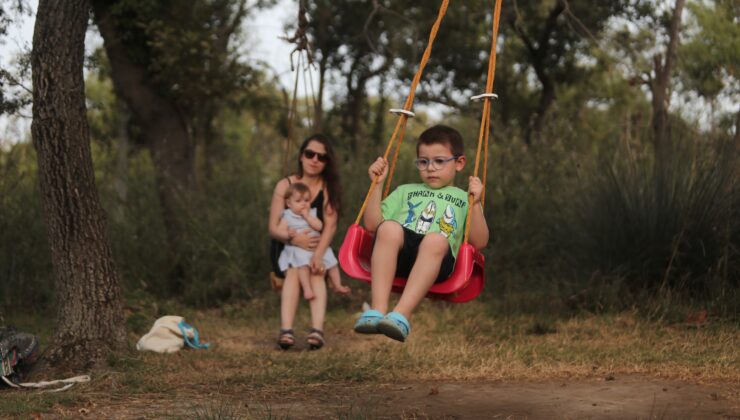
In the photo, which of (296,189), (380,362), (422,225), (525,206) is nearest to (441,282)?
(422,225)

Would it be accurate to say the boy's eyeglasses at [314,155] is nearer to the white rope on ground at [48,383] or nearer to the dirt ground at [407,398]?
the dirt ground at [407,398]

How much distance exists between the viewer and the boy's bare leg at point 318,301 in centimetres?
681

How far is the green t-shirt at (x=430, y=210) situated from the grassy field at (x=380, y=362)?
3.28ft

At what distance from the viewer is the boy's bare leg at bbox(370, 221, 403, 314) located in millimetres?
4547

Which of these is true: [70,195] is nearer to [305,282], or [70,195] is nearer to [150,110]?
[305,282]

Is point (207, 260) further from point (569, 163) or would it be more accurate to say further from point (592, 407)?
point (592, 407)

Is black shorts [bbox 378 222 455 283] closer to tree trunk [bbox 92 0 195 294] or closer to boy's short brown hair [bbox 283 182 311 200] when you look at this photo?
boy's short brown hair [bbox 283 182 311 200]

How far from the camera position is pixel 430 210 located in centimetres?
491

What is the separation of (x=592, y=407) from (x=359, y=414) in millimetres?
1261

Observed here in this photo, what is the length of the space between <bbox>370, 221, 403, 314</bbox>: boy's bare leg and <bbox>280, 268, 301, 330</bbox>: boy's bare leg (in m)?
2.20

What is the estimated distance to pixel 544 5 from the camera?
755 inches

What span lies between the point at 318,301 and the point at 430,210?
2161mm

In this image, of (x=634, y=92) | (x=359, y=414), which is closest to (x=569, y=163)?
(x=359, y=414)

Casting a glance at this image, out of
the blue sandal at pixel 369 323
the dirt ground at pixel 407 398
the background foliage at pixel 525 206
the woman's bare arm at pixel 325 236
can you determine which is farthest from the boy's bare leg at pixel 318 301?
the blue sandal at pixel 369 323
